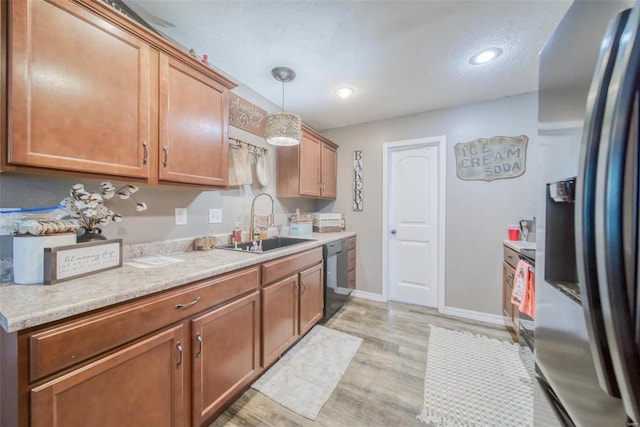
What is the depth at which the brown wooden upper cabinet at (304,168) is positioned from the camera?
107 inches

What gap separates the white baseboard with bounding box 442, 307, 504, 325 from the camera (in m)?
2.58

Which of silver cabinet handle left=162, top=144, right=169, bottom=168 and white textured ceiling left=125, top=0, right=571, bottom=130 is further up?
white textured ceiling left=125, top=0, right=571, bottom=130

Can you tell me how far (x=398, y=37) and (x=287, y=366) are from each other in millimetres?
2544

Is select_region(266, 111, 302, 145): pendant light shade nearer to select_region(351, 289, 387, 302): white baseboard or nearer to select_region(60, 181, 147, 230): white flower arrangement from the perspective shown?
select_region(60, 181, 147, 230): white flower arrangement

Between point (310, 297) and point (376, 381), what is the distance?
828 millimetres

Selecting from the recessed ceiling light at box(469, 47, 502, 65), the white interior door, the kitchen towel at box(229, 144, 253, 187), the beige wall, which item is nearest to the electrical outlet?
the kitchen towel at box(229, 144, 253, 187)

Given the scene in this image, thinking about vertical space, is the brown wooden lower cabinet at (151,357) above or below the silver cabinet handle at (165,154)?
below

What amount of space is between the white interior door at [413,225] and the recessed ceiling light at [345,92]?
1076 millimetres

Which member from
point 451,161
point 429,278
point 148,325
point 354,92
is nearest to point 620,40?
point 148,325

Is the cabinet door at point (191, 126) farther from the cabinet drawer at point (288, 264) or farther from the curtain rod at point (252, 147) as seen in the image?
the cabinet drawer at point (288, 264)

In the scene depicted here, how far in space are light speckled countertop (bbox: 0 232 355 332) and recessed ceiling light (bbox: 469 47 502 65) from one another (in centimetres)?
233

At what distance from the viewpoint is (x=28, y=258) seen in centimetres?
96

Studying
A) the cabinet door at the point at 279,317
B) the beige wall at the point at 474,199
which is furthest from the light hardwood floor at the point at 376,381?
the beige wall at the point at 474,199

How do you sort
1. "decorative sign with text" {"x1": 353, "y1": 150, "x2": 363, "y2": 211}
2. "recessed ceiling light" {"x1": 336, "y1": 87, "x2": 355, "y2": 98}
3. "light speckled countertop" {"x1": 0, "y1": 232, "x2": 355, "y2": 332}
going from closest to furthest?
"light speckled countertop" {"x1": 0, "y1": 232, "x2": 355, "y2": 332} < "recessed ceiling light" {"x1": 336, "y1": 87, "x2": 355, "y2": 98} < "decorative sign with text" {"x1": 353, "y1": 150, "x2": 363, "y2": 211}
